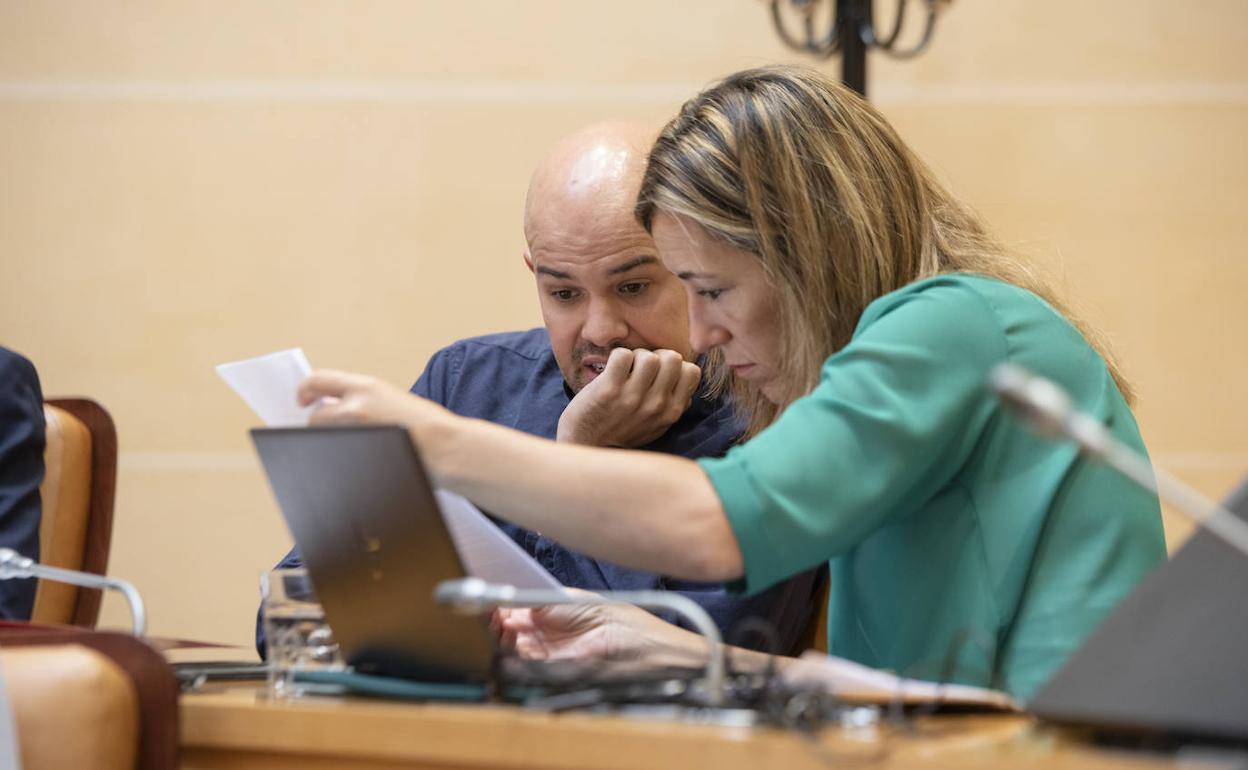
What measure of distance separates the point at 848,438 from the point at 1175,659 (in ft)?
1.11

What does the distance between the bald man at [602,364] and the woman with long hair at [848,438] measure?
324 millimetres

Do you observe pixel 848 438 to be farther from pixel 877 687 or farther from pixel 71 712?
pixel 71 712

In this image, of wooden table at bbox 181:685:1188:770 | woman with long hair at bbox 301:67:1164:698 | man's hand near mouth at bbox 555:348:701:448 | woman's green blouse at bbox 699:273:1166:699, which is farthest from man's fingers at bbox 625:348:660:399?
wooden table at bbox 181:685:1188:770

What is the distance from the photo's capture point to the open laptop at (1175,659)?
0.80 m

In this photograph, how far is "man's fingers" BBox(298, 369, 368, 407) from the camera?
1.12 m

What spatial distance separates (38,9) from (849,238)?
230 cm

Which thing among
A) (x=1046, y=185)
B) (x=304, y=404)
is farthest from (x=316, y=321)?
(x=304, y=404)

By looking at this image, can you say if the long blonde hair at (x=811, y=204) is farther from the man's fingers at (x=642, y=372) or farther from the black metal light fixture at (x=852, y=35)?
the black metal light fixture at (x=852, y=35)

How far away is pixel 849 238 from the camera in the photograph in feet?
4.51

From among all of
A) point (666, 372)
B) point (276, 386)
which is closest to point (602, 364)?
point (666, 372)

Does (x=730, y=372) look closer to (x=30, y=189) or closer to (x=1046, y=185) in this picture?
(x=1046, y=185)

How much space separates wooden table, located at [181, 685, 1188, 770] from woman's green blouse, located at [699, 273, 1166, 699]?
0.22m

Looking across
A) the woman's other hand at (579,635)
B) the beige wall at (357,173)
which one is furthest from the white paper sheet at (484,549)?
the beige wall at (357,173)

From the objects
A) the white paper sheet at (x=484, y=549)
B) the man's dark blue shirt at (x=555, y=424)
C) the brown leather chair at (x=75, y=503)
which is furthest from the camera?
the brown leather chair at (x=75, y=503)
